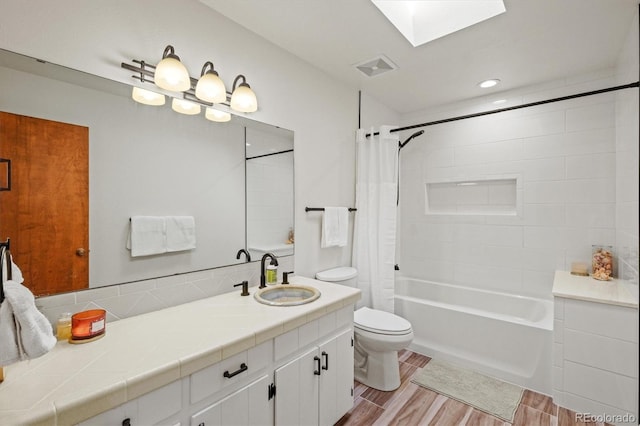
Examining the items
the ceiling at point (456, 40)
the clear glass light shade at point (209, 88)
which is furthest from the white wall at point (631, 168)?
the clear glass light shade at point (209, 88)

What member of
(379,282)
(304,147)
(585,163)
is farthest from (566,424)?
(304,147)

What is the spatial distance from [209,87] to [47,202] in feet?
2.93

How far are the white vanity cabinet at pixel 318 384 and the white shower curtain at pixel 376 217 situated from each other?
0.89m

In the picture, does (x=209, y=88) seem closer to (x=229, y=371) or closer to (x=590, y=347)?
(x=229, y=371)

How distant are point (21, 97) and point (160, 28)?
0.70 meters

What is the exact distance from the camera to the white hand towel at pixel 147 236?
143cm

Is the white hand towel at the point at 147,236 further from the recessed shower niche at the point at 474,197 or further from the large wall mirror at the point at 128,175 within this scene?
the recessed shower niche at the point at 474,197

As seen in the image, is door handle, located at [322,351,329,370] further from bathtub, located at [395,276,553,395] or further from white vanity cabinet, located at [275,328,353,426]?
bathtub, located at [395,276,553,395]

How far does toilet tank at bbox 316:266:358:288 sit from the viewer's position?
2.33 meters

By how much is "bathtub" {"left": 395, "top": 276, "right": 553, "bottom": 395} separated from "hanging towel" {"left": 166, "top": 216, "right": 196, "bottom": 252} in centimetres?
206

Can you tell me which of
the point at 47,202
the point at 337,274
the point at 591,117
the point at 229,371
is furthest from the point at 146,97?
the point at 591,117

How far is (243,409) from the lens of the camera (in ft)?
3.94

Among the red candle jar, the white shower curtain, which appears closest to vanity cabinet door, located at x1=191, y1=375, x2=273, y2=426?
the red candle jar

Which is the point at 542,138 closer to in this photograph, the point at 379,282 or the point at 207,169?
the point at 379,282
